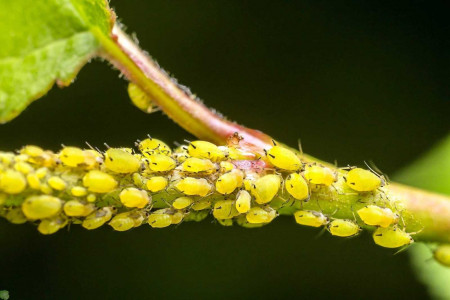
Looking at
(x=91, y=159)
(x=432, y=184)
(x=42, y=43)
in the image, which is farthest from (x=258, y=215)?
(x=432, y=184)

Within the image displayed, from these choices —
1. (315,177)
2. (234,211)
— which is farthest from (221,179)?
(315,177)

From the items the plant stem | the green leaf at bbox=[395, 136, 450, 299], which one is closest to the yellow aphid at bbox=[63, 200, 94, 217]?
the plant stem

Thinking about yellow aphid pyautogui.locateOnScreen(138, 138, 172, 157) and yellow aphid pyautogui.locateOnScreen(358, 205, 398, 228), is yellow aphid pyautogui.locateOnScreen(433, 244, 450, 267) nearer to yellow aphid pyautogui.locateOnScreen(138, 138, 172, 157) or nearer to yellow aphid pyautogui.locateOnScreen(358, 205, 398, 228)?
yellow aphid pyautogui.locateOnScreen(358, 205, 398, 228)

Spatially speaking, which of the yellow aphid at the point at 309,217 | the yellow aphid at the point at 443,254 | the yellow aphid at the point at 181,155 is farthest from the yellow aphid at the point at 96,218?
the yellow aphid at the point at 443,254

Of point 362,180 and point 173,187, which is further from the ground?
point 362,180

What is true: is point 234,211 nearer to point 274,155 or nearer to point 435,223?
point 274,155

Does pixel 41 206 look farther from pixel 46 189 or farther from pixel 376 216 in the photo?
pixel 376 216

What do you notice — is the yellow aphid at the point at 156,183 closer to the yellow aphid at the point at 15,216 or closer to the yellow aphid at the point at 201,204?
the yellow aphid at the point at 201,204
